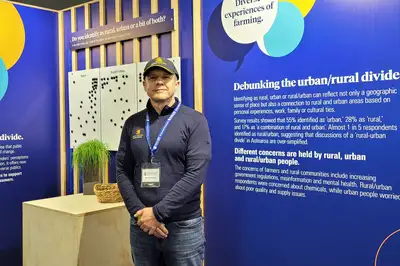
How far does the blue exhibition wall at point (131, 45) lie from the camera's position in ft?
9.67

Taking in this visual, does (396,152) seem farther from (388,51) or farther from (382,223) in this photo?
(388,51)

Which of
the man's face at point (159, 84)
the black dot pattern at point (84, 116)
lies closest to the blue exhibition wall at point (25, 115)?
the black dot pattern at point (84, 116)

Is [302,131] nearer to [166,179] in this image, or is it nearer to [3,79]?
[166,179]

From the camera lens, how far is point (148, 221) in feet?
6.73

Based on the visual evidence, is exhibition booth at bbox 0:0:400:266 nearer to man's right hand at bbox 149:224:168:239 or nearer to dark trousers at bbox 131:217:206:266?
dark trousers at bbox 131:217:206:266

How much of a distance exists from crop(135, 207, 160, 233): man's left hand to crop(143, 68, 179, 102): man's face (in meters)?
0.59

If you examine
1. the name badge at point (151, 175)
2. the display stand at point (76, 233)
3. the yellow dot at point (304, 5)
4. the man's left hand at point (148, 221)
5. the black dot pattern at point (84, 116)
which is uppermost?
the yellow dot at point (304, 5)

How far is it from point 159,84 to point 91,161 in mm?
1294

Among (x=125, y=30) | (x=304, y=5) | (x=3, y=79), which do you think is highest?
(x=125, y=30)

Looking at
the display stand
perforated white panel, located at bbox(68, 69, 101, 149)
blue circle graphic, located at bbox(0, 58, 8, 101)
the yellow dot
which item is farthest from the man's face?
blue circle graphic, located at bbox(0, 58, 8, 101)

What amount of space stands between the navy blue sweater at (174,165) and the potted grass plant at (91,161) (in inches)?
40.7

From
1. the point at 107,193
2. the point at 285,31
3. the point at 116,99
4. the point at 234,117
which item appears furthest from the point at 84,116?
the point at 285,31

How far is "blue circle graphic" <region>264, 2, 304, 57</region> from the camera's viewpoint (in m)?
2.36

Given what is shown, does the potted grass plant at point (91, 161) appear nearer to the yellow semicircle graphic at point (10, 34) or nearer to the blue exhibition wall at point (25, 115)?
the blue exhibition wall at point (25, 115)
